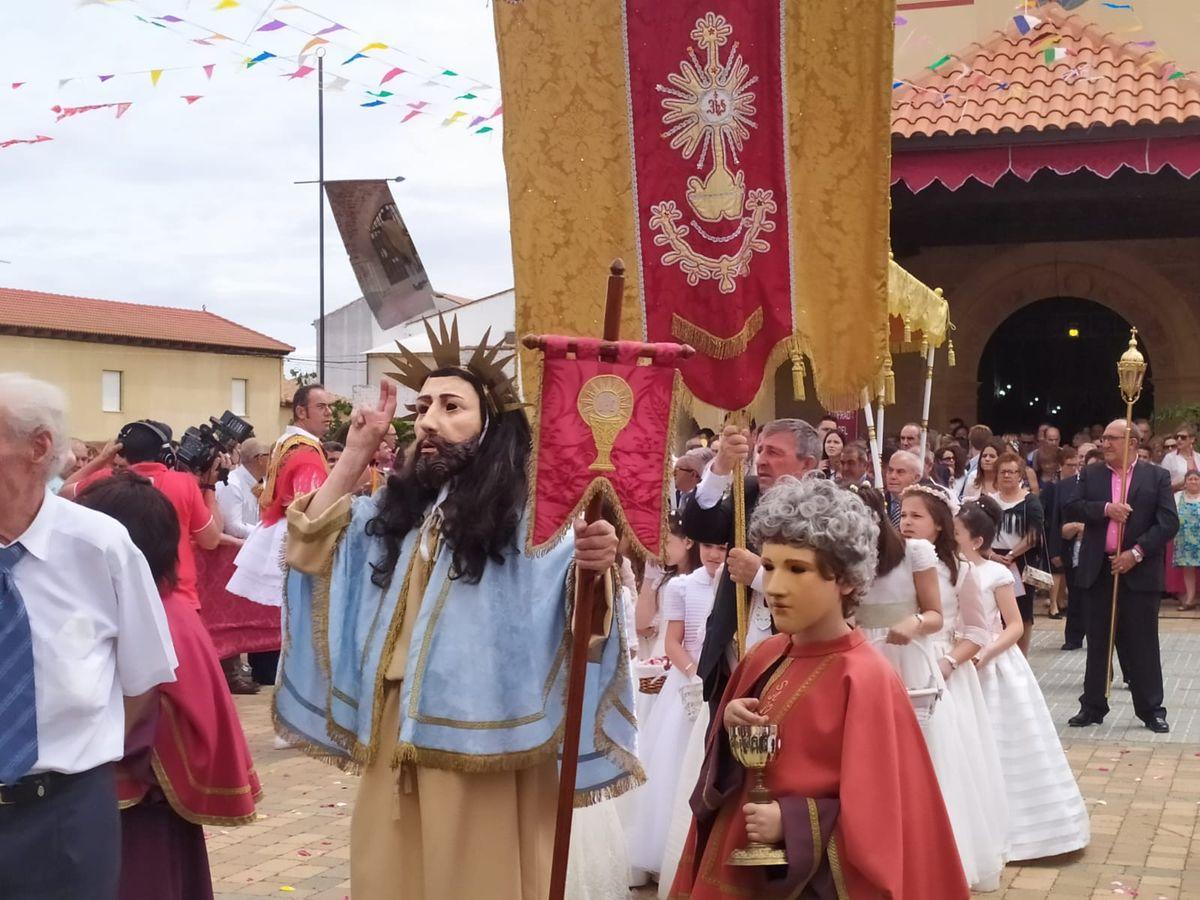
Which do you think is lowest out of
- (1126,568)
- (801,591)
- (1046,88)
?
(1126,568)

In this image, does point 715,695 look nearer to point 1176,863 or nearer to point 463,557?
point 463,557

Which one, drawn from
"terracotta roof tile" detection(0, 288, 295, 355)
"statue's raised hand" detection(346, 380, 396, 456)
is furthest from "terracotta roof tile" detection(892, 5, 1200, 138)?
"terracotta roof tile" detection(0, 288, 295, 355)

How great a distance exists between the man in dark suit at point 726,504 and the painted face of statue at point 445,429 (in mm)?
994

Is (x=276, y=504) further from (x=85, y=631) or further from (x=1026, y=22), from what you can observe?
(x=1026, y=22)

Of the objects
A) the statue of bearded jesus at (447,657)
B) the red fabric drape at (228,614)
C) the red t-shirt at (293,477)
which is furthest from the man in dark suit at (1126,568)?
the statue of bearded jesus at (447,657)

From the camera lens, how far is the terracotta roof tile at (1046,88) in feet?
A: 48.1

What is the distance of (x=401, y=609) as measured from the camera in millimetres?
4215

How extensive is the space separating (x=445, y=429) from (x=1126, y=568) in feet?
22.6

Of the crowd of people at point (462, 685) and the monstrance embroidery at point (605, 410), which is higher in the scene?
the monstrance embroidery at point (605, 410)

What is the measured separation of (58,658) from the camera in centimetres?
345

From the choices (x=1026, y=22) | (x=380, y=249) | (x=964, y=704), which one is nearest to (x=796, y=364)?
(x=964, y=704)

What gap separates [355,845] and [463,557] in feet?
2.78

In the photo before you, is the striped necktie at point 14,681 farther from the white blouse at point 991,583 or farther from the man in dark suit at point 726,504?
the white blouse at point 991,583

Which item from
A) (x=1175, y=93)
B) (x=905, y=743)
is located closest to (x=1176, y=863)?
(x=905, y=743)
